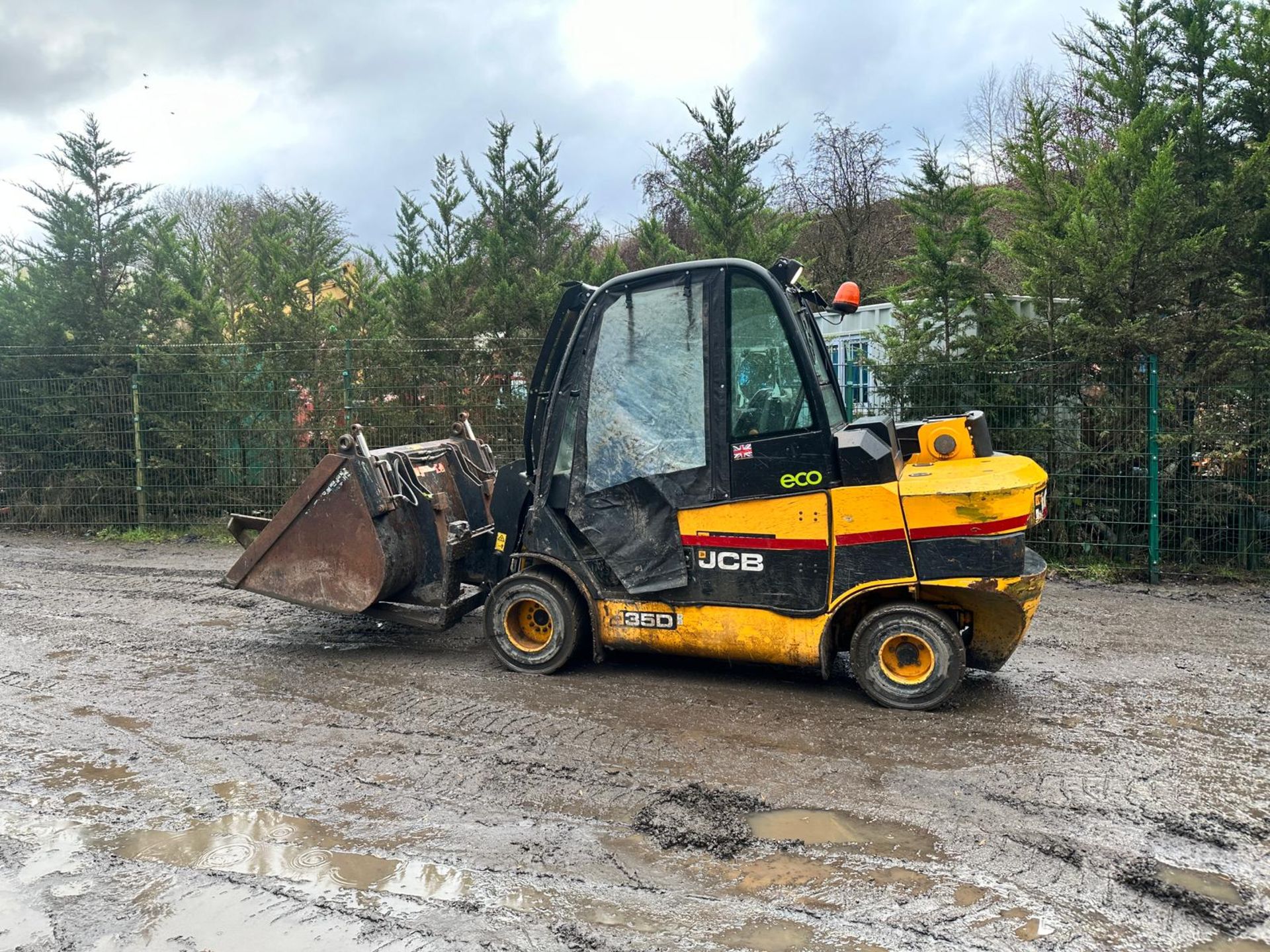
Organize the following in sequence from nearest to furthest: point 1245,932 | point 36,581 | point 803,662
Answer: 1. point 1245,932
2. point 803,662
3. point 36,581

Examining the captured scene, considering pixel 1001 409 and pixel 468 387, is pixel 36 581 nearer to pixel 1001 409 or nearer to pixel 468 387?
pixel 468 387

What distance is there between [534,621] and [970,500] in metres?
2.62

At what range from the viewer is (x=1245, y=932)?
3.02m

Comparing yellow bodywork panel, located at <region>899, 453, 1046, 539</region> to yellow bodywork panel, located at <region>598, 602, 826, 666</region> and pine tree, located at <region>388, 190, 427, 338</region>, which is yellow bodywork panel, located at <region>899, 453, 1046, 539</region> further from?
pine tree, located at <region>388, 190, 427, 338</region>

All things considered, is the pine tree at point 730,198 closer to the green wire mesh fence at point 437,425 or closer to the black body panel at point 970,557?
the green wire mesh fence at point 437,425

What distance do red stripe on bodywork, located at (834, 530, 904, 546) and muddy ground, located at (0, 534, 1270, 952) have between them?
0.89m

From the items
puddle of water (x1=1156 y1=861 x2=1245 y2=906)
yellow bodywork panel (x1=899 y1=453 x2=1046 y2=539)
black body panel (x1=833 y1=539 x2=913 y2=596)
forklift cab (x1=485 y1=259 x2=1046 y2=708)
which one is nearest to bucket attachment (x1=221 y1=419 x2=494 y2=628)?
forklift cab (x1=485 y1=259 x2=1046 y2=708)

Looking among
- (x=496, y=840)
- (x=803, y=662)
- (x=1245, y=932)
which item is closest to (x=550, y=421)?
(x=803, y=662)

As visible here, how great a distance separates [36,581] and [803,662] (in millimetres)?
7392

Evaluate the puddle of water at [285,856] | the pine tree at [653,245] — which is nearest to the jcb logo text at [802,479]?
the puddle of water at [285,856]

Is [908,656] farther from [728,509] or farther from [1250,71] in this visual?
[1250,71]

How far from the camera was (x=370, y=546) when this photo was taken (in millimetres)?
5941

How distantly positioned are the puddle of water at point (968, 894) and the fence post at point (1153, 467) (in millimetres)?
6296

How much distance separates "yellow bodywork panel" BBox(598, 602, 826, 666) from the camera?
200 inches
